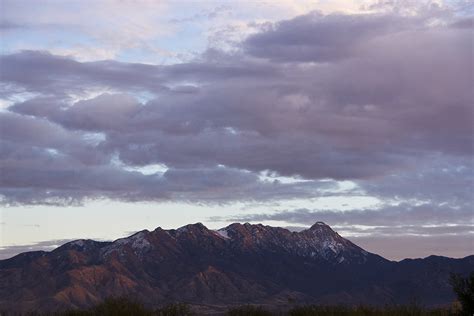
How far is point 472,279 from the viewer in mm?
54656

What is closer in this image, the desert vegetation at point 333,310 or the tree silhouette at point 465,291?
the tree silhouette at point 465,291

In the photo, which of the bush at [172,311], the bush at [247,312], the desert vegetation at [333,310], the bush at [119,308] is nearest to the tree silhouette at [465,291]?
the desert vegetation at [333,310]

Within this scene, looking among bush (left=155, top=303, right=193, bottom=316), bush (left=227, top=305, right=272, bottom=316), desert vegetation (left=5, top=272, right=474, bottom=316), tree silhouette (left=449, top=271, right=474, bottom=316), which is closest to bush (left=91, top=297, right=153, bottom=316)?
desert vegetation (left=5, top=272, right=474, bottom=316)

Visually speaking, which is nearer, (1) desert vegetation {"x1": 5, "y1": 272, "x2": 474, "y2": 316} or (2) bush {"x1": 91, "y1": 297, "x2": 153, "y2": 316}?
(1) desert vegetation {"x1": 5, "y1": 272, "x2": 474, "y2": 316}

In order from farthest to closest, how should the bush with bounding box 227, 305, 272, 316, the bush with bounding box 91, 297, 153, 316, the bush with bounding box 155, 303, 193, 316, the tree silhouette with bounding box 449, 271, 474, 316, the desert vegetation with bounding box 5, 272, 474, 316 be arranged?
the bush with bounding box 227, 305, 272, 316 → the bush with bounding box 155, 303, 193, 316 → the bush with bounding box 91, 297, 153, 316 → the desert vegetation with bounding box 5, 272, 474, 316 → the tree silhouette with bounding box 449, 271, 474, 316

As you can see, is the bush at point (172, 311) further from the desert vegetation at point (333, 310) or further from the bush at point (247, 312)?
the bush at point (247, 312)

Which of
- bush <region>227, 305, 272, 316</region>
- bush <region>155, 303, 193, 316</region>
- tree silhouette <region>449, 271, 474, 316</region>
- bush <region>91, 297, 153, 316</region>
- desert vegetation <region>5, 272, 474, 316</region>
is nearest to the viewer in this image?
tree silhouette <region>449, 271, 474, 316</region>

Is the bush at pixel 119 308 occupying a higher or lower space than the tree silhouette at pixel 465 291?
lower

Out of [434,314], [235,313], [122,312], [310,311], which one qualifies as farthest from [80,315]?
[434,314]

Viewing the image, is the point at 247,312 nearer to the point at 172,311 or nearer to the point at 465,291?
the point at 172,311

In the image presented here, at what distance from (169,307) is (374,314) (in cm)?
1653

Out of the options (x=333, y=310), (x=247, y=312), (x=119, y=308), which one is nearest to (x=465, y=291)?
(x=333, y=310)

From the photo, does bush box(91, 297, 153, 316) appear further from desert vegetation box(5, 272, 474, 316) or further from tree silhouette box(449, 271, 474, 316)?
tree silhouette box(449, 271, 474, 316)

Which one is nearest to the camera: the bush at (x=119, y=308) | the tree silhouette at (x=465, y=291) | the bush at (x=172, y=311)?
the tree silhouette at (x=465, y=291)
